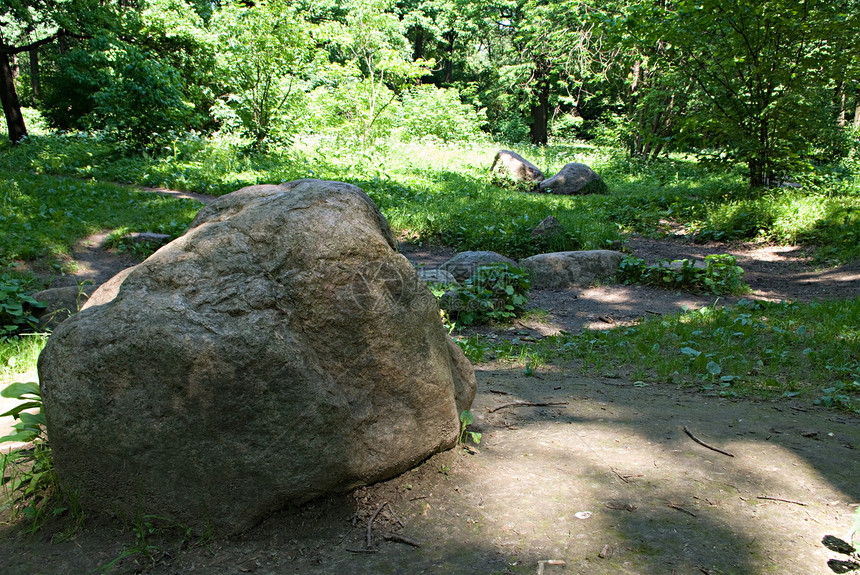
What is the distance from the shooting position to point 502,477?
100 inches

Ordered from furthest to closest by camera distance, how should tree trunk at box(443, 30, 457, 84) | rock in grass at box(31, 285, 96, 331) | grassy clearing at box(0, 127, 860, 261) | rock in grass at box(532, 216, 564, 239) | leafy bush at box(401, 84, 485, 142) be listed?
tree trunk at box(443, 30, 457, 84) → leafy bush at box(401, 84, 485, 142) → grassy clearing at box(0, 127, 860, 261) → rock in grass at box(532, 216, 564, 239) → rock in grass at box(31, 285, 96, 331)

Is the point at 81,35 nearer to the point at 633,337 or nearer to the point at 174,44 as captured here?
the point at 174,44

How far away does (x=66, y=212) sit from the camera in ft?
27.5

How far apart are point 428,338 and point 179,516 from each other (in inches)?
46.6

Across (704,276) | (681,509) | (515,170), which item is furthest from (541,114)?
(681,509)

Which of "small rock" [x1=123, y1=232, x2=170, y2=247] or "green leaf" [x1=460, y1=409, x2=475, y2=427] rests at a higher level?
"green leaf" [x1=460, y1=409, x2=475, y2=427]

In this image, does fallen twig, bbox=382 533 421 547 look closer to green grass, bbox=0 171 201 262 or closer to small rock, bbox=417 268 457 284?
small rock, bbox=417 268 457 284

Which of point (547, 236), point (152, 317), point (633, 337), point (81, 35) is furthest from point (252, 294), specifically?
point (81, 35)

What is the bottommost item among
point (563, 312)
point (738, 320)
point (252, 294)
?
point (563, 312)

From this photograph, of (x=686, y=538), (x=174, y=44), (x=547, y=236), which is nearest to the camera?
(x=686, y=538)

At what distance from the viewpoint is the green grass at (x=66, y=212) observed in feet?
23.6

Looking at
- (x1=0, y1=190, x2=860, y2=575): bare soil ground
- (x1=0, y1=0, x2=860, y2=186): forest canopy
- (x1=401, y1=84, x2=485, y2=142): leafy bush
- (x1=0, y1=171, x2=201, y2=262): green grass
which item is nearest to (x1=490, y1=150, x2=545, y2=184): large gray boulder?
(x1=0, y1=0, x2=860, y2=186): forest canopy

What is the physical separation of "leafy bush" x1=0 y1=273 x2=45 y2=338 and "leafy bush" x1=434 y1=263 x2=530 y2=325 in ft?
12.5

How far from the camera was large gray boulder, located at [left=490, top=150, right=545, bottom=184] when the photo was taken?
13.9 m
